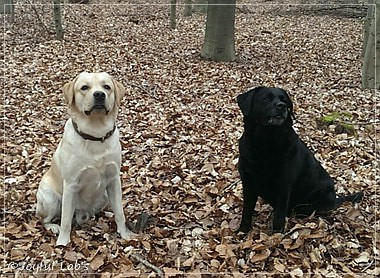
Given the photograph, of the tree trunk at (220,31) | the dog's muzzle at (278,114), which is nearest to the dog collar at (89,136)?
the dog's muzzle at (278,114)

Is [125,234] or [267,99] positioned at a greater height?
[267,99]

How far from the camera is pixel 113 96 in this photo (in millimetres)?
3738

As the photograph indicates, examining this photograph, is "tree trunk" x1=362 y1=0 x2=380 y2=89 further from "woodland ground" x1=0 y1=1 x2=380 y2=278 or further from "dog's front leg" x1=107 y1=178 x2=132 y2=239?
"dog's front leg" x1=107 y1=178 x2=132 y2=239

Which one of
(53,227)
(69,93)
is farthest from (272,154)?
(53,227)

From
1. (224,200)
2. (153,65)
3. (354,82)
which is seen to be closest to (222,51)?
(153,65)

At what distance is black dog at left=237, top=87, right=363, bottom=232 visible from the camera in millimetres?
3520

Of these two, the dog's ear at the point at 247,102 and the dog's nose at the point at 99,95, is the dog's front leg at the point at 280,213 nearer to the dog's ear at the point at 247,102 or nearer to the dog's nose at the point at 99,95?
the dog's ear at the point at 247,102

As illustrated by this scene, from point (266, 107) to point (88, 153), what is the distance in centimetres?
144

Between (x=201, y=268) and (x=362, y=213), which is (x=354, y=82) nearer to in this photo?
(x=362, y=213)

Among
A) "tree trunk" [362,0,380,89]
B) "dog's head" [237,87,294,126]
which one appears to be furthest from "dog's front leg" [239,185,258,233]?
"tree trunk" [362,0,380,89]

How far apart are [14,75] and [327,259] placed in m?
7.74

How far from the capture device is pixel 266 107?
3500 millimetres

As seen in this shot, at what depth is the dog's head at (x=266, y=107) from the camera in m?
3.44

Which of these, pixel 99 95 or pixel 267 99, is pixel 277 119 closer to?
pixel 267 99
